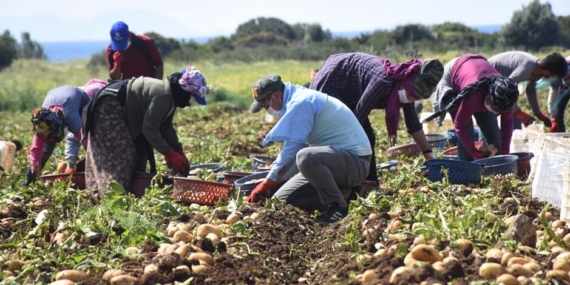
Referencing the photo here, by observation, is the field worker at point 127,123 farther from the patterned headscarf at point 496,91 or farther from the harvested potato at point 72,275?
the harvested potato at point 72,275

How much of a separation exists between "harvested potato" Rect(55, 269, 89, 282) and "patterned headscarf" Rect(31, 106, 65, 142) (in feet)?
10.8

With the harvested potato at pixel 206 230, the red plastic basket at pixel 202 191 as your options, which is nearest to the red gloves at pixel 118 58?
the red plastic basket at pixel 202 191

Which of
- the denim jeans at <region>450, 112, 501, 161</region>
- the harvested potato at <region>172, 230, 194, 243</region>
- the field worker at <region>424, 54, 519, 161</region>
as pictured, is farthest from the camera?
the denim jeans at <region>450, 112, 501, 161</region>

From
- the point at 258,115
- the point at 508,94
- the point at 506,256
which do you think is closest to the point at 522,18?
the point at 258,115

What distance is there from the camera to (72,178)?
6906 millimetres

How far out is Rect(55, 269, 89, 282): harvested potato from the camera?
3828 mm

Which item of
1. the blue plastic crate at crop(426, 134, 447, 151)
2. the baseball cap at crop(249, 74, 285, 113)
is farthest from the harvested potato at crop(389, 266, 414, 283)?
the blue plastic crate at crop(426, 134, 447, 151)

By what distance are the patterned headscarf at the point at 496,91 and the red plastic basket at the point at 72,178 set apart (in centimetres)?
298

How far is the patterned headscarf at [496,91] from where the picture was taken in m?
6.20

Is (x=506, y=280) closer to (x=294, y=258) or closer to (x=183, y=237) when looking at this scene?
(x=294, y=258)

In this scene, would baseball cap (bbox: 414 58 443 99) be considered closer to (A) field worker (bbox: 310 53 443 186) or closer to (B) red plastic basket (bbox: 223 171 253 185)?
(A) field worker (bbox: 310 53 443 186)

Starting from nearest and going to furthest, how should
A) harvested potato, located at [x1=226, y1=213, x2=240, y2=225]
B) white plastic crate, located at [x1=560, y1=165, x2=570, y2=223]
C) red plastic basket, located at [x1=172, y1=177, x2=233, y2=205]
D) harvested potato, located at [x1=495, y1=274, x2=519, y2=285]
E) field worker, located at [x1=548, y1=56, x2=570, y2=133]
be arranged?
1. harvested potato, located at [x1=495, y1=274, x2=519, y2=285]
2. white plastic crate, located at [x1=560, y1=165, x2=570, y2=223]
3. harvested potato, located at [x1=226, y1=213, x2=240, y2=225]
4. red plastic basket, located at [x1=172, y1=177, x2=233, y2=205]
5. field worker, located at [x1=548, y1=56, x2=570, y2=133]

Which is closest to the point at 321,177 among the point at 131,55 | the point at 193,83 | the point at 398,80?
the point at 398,80

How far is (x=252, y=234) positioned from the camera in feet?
16.0
